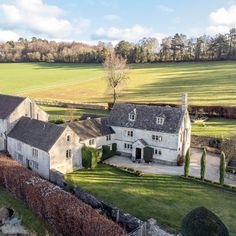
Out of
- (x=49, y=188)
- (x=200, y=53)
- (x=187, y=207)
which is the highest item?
(x=200, y=53)

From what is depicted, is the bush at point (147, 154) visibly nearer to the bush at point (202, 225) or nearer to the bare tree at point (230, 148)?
the bare tree at point (230, 148)

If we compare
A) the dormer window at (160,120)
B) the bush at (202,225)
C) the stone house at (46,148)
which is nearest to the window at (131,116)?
the dormer window at (160,120)

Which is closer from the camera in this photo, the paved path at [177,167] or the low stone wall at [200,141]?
the paved path at [177,167]

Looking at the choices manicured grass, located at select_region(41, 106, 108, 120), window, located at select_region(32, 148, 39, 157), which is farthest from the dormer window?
manicured grass, located at select_region(41, 106, 108, 120)

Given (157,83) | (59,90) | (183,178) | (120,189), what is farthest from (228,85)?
(120,189)

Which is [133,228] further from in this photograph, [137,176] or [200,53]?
[200,53]

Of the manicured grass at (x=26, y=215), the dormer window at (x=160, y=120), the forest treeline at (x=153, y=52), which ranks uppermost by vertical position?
the forest treeline at (x=153, y=52)

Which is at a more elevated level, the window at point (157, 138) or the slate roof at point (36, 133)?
the slate roof at point (36, 133)
